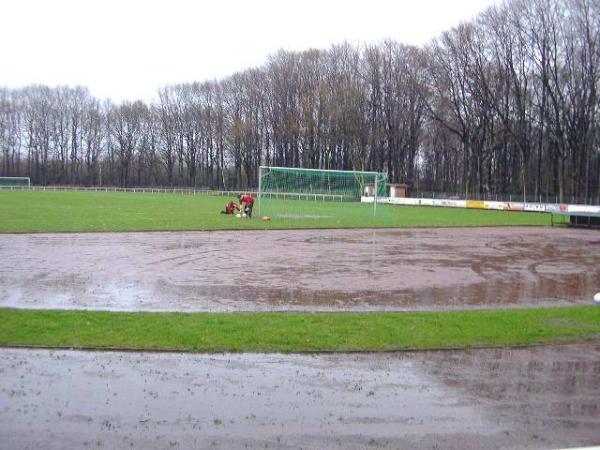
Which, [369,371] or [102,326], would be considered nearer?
[369,371]

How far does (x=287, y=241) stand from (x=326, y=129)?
62.6 metres

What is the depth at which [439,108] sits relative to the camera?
3019 inches

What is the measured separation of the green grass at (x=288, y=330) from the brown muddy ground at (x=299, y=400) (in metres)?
0.40

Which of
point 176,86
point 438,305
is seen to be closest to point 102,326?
point 438,305

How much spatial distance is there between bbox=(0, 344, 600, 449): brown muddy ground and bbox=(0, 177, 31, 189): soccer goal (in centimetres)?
11206

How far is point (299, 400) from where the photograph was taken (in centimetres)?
636

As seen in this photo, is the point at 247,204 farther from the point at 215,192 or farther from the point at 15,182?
the point at 15,182

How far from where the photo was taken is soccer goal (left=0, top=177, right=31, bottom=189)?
108512 mm

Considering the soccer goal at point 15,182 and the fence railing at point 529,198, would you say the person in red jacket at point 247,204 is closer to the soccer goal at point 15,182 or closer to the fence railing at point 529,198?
the fence railing at point 529,198

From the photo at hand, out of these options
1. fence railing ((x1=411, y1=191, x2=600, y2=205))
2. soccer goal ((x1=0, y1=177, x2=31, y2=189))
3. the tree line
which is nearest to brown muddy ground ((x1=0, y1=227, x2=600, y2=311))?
fence railing ((x1=411, y1=191, x2=600, y2=205))

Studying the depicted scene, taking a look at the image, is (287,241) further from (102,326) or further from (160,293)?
(102,326)

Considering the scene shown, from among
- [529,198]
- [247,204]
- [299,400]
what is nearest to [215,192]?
[529,198]

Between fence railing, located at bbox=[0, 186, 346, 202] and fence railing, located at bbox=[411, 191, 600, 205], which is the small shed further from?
fence railing, located at bbox=[0, 186, 346, 202]

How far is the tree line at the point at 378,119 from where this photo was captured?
208 feet
